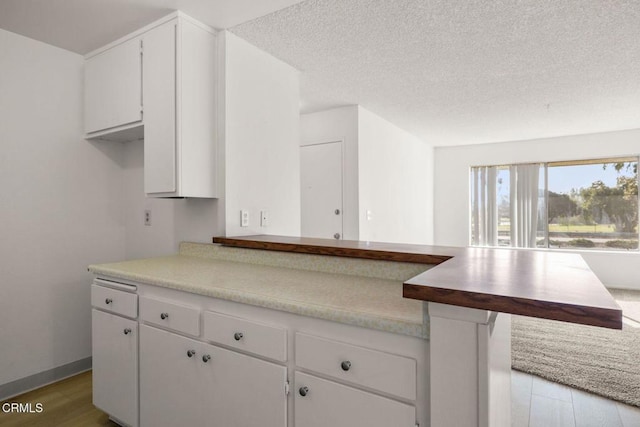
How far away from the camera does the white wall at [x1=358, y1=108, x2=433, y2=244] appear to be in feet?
12.5

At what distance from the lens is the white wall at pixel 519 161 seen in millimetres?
5074

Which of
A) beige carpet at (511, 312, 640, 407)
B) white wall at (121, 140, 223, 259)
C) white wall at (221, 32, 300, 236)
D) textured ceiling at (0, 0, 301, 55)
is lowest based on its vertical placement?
beige carpet at (511, 312, 640, 407)

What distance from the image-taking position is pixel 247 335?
1.34m

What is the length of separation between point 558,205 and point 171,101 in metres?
5.96

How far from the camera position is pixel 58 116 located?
2.48 metres

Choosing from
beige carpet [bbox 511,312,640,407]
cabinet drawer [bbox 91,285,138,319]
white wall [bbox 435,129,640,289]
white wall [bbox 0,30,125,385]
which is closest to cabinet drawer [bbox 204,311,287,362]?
cabinet drawer [bbox 91,285,138,319]

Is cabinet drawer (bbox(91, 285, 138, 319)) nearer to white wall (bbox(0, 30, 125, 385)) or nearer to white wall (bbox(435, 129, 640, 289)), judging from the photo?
white wall (bbox(0, 30, 125, 385))

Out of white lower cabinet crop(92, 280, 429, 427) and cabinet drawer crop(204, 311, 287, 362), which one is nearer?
white lower cabinet crop(92, 280, 429, 427)

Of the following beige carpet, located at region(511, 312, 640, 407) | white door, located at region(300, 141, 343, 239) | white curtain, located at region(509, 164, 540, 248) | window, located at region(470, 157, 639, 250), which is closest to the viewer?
beige carpet, located at region(511, 312, 640, 407)

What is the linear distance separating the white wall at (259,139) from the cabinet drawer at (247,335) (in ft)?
2.97

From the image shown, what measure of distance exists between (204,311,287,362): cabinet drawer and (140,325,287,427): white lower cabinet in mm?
39

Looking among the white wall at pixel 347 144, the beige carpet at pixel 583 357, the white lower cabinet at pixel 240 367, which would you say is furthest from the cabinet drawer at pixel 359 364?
the white wall at pixel 347 144

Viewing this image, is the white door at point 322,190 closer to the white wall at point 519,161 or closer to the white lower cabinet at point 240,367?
the white lower cabinet at point 240,367

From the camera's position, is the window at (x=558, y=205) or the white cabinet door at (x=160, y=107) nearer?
the white cabinet door at (x=160, y=107)
